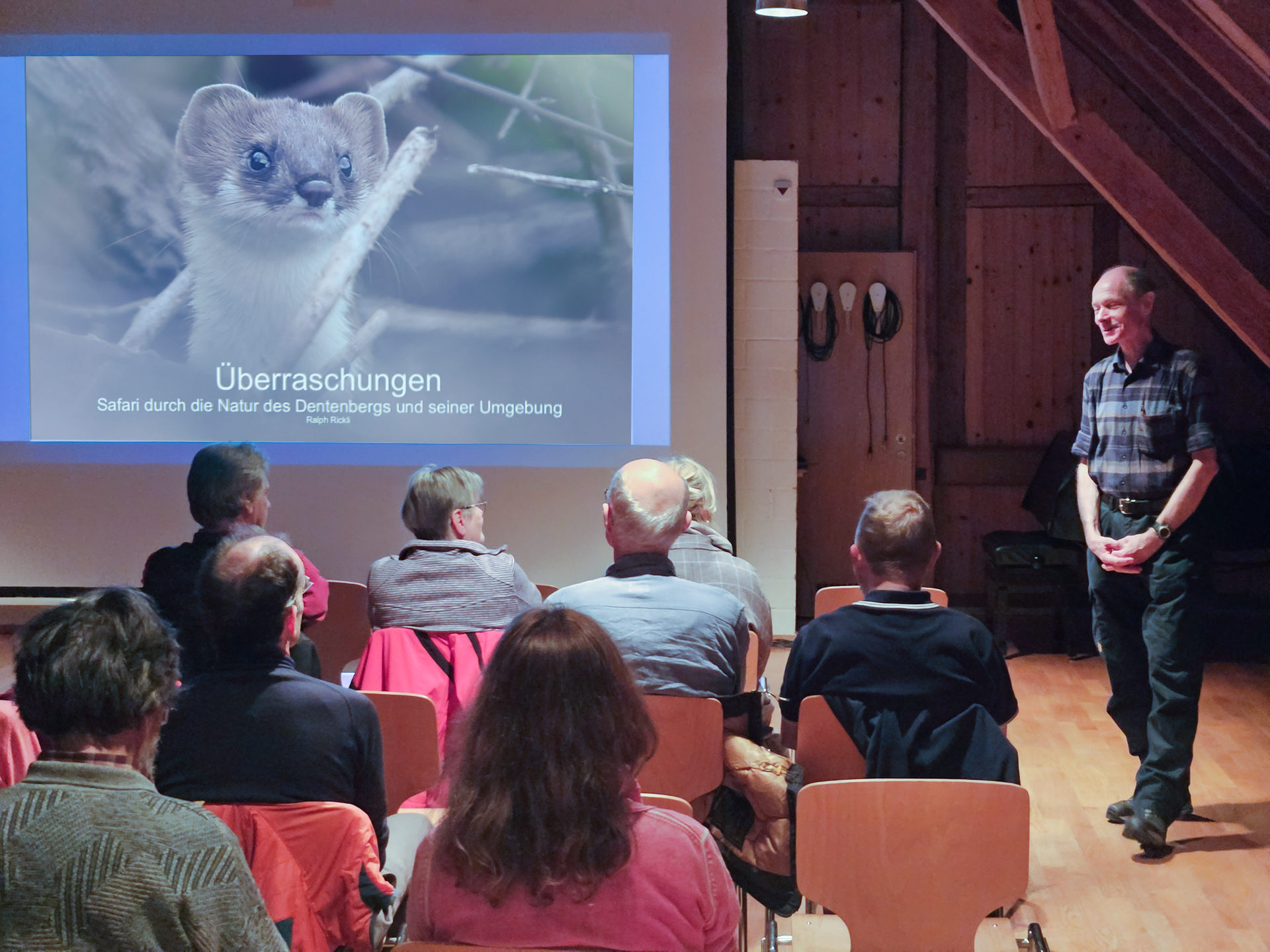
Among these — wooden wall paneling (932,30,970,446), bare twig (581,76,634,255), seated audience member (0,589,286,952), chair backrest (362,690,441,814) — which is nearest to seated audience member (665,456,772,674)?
chair backrest (362,690,441,814)

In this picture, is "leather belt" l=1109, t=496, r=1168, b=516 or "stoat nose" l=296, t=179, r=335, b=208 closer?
"leather belt" l=1109, t=496, r=1168, b=516

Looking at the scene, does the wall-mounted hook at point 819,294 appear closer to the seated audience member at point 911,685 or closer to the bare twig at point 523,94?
the bare twig at point 523,94

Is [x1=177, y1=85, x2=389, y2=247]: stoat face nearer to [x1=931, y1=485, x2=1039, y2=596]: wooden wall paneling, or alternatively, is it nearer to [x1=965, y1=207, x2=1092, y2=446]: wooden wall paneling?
[x1=965, y1=207, x2=1092, y2=446]: wooden wall paneling

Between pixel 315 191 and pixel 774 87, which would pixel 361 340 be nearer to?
pixel 315 191

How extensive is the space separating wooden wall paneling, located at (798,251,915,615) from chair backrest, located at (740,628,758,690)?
11.8 ft

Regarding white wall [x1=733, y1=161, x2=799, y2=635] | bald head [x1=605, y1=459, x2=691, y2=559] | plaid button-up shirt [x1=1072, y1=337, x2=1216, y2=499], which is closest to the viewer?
bald head [x1=605, y1=459, x2=691, y2=559]

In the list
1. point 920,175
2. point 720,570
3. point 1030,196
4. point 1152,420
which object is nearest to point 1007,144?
point 1030,196

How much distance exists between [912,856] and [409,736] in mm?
1085

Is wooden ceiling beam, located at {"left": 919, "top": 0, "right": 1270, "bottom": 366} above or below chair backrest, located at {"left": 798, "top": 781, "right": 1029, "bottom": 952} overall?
above

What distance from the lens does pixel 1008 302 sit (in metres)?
6.66

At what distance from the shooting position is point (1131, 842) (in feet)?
11.9

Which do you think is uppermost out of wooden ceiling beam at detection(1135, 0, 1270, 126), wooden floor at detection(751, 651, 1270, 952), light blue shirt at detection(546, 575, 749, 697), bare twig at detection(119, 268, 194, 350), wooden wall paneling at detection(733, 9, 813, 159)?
wooden wall paneling at detection(733, 9, 813, 159)

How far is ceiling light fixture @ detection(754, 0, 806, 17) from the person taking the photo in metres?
4.84

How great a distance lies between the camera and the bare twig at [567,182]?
5711 millimetres
